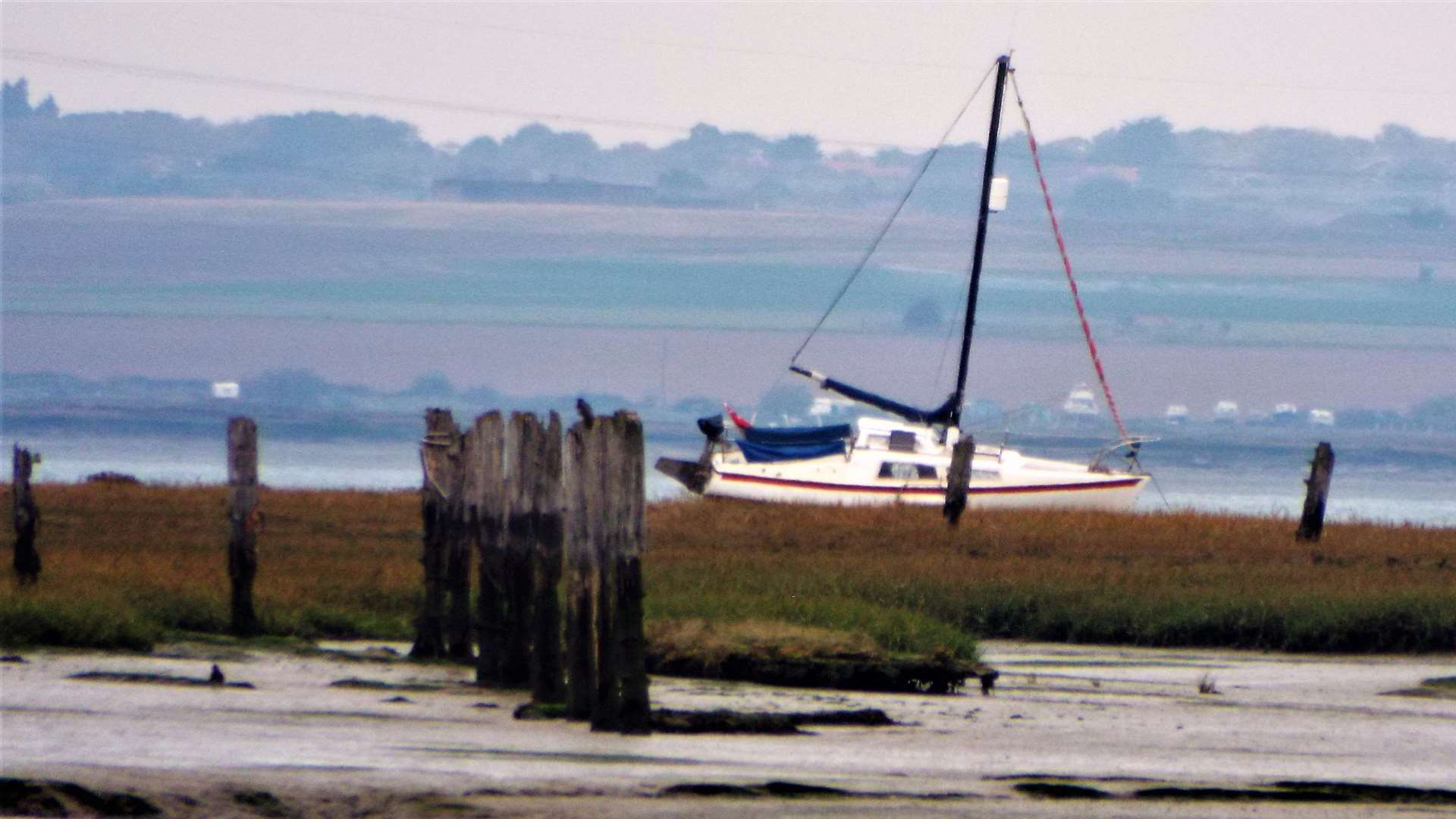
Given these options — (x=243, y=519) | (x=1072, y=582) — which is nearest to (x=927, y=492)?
(x=1072, y=582)

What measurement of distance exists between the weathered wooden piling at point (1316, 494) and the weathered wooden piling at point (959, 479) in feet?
17.1

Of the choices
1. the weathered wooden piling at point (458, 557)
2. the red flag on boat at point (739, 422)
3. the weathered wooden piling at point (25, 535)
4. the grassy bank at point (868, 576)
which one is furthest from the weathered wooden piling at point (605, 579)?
the red flag on boat at point (739, 422)

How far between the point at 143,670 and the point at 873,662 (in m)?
5.85

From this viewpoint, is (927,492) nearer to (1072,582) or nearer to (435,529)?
(1072,582)

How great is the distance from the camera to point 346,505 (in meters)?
37.5

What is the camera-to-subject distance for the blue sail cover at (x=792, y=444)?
45.8 meters

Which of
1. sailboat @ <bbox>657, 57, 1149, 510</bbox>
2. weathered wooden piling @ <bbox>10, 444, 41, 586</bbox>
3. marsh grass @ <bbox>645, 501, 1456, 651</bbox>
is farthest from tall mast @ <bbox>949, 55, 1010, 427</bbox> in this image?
weathered wooden piling @ <bbox>10, 444, 41, 586</bbox>

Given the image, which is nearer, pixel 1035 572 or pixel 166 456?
pixel 1035 572

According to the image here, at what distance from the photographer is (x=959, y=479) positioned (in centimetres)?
3331

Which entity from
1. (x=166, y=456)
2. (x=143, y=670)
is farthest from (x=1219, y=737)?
(x=166, y=456)

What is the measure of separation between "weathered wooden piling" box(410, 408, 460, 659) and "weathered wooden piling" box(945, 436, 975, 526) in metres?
16.5

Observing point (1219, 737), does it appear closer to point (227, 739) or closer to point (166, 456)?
point (227, 739)

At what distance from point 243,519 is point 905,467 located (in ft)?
87.9

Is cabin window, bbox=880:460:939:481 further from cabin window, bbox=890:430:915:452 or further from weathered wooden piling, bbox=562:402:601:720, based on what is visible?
weathered wooden piling, bbox=562:402:601:720
